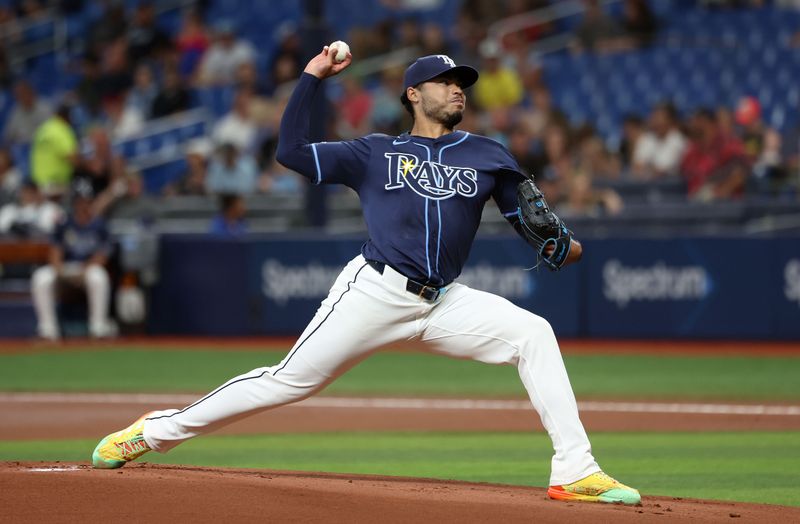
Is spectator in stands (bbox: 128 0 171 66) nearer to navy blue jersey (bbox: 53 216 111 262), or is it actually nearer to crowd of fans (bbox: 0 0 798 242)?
crowd of fans (bbox: 0 0 798 242)

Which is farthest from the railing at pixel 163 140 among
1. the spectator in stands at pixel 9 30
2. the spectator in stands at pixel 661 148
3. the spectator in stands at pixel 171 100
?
the spectator in stands at pixel 661 148

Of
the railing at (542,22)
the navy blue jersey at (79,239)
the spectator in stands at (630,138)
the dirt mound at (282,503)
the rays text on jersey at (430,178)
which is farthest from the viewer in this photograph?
the railing at (542,22)

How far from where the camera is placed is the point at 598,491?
5.58 m

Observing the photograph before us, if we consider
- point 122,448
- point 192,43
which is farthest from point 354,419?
point 192,43

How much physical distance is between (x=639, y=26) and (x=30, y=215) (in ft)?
27.6

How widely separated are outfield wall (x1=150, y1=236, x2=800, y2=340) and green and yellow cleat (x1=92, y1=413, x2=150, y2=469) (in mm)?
9114

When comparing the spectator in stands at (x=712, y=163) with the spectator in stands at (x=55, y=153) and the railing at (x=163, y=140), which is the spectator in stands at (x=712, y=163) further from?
the spectator in stands at (x=55, y=153)

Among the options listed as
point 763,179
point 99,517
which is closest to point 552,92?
point 763,179

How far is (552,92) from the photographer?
18078 millimetres

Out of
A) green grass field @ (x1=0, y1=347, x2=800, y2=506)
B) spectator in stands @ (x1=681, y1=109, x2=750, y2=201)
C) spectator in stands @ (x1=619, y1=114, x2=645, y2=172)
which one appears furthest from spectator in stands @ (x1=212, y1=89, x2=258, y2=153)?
spectator in stands @ (x1=681, y1=109, x2=750, y2=201)

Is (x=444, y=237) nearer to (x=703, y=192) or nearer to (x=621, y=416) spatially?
(x=621, y=416)

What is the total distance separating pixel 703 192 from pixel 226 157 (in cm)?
604

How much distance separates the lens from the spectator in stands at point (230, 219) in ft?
52.0

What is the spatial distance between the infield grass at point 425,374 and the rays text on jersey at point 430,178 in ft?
17.4
